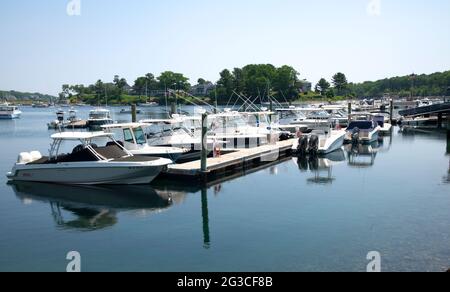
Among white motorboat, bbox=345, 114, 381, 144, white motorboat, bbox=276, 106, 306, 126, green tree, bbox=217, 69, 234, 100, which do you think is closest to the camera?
white motorboat, bbox=345, 114, 381, 144

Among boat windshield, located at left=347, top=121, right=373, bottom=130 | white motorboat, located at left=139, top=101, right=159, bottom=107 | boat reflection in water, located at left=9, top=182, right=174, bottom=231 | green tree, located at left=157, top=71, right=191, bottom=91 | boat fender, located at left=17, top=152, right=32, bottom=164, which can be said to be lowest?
boat reflection in water, located at left=9, top=182, right=174, bottom=231

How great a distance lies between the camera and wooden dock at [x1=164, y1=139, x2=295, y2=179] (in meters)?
24.1

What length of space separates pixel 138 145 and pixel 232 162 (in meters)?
5.98

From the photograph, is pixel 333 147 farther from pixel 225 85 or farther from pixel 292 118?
pixel 225 85

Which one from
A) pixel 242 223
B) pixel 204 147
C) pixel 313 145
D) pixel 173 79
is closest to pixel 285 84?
pixel 173 79

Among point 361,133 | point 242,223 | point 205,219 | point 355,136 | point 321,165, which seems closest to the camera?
point 242,223

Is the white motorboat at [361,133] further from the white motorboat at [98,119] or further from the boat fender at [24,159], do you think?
the white motorboat at [98,119]

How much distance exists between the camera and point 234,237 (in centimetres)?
1521

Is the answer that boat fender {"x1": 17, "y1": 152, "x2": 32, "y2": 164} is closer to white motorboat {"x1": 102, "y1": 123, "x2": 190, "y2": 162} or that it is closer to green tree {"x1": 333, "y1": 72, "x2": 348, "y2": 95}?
white motorboat {"x1": 102, "y1": 123, "x2": 190, "y2": 162}

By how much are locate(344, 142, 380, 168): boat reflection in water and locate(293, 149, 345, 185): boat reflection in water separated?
77 cm

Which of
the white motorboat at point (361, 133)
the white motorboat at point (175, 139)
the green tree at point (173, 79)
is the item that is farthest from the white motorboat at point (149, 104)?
the white motorboat at point (175, 139)

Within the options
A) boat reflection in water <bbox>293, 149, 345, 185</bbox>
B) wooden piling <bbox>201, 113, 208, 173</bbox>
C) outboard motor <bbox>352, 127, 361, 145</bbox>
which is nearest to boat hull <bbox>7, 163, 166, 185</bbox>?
wooden piling <bbox>201, 113, 208, 173</bbox>

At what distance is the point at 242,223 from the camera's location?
16.8 m
